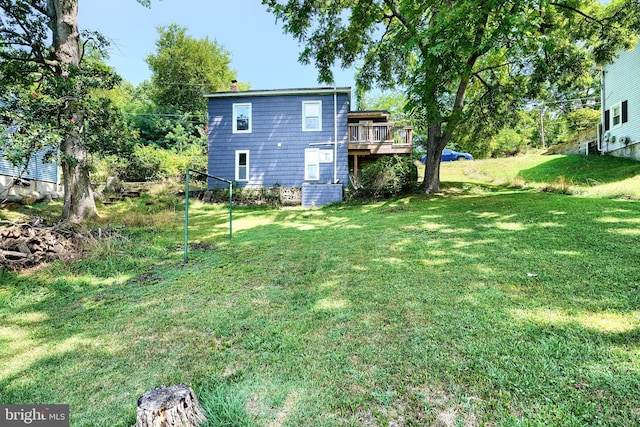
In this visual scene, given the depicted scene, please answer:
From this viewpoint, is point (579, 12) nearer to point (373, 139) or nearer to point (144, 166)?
point (373, 139)

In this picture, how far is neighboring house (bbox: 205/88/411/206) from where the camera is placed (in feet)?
51.1

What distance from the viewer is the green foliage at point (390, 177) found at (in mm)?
12352

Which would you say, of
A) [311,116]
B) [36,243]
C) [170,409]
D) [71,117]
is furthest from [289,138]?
[170,409]

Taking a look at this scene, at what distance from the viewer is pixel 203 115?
91.8ft

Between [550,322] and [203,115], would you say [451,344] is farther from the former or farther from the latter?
[203,115]

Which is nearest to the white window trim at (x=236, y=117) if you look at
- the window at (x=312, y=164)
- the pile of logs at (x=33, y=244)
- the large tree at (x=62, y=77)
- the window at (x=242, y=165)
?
the window at (x=242, y=165)

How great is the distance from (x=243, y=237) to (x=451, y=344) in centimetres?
623

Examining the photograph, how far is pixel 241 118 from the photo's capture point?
16156 millimetres

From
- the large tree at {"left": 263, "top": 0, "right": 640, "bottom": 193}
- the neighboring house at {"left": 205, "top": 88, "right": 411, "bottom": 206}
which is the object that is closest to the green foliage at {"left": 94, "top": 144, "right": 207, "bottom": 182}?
the neighboring house at {"left": 205, "top": 88, "right": 411, "bottom": 206}

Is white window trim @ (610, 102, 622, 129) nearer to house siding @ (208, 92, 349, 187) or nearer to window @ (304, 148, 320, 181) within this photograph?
house siding @ (208, 92, 349, 187)

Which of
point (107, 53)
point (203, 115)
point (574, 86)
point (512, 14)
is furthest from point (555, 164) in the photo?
point (203, 115)

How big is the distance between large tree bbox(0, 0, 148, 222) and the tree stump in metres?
7.73

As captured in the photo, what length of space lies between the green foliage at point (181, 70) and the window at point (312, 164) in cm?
1733

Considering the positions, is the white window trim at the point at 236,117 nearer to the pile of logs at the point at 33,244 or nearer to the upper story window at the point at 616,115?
Result: the pile of logs at the point at 33,244
